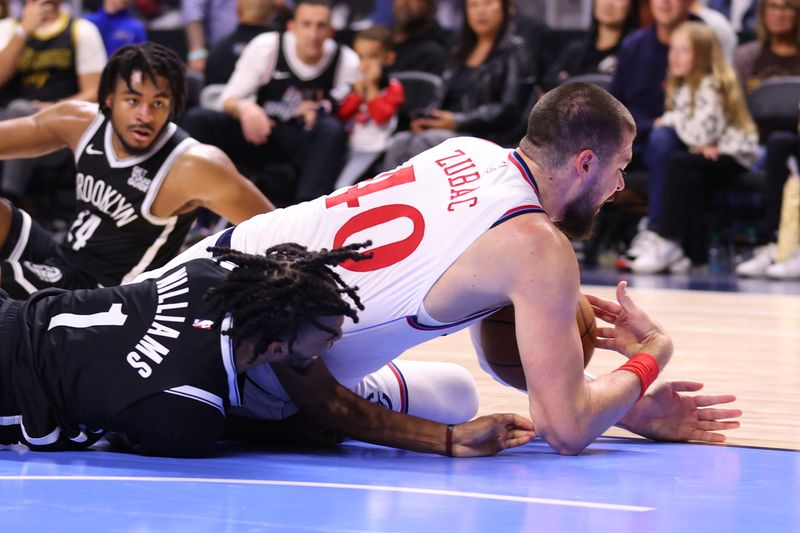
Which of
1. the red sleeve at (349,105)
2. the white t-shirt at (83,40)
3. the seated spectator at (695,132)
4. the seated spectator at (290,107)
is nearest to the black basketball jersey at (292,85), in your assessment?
the seated spectator at (290,107)

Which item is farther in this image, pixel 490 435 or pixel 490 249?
pixel 490 435

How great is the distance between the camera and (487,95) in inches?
340

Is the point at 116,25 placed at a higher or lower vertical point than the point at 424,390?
higher

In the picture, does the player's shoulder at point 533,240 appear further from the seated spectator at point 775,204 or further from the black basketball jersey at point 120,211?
the seated spectator at point 775,204

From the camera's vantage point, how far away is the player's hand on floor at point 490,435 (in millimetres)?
3170

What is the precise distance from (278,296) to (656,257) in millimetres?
6005

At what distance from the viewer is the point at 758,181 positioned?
335 inches

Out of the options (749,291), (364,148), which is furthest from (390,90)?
(749,291)

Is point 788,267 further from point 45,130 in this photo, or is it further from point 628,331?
point 45,130

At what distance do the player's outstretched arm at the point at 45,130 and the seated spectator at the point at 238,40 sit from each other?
4.54m

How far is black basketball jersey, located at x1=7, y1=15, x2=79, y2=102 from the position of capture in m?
8.42

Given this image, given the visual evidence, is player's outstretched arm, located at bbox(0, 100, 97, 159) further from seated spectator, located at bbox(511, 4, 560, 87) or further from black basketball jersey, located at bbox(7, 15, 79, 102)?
seated spectator, located at bbox(511, 4, 560, 87)

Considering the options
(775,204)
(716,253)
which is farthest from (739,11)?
(775,204)

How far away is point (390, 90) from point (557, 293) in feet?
19.5
